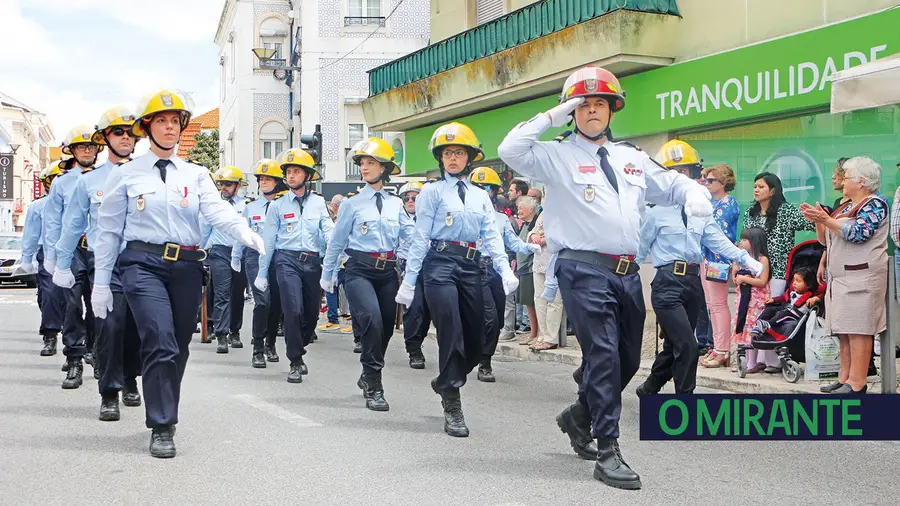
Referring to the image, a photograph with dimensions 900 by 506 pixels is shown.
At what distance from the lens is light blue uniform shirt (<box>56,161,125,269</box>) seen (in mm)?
9203

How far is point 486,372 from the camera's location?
1096 cm

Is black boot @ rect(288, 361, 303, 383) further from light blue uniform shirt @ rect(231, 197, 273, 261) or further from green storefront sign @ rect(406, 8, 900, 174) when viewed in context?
green storefront sign @ rect(406, 8, 900, 174)

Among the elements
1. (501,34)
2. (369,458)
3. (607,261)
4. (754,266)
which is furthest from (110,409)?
(501,34)

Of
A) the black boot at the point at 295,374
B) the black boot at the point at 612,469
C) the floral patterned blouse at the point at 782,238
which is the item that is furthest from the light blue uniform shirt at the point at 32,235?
the black boot at the point at 612,469

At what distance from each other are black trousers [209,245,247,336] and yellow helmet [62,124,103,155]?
3.54 metres

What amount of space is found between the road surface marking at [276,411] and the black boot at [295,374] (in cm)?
100

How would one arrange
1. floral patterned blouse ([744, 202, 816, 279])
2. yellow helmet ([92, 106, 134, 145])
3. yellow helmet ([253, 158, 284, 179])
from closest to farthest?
yellow helmet ([92, 106, 134, 145]) < floral patterned blouse ([744, 202, 816, 279]) < yellow helmet ([253, 158, 284, 179])

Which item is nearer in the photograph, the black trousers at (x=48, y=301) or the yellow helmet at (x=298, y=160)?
the yellow helmet at (x=298, y=160)

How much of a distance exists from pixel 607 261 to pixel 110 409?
3886mm

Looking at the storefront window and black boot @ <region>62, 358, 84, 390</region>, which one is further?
the storefront window

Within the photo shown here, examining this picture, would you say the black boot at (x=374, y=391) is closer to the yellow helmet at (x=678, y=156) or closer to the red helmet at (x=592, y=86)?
the yellow helmet at (x=678, y=156)

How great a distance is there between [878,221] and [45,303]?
8.49 m

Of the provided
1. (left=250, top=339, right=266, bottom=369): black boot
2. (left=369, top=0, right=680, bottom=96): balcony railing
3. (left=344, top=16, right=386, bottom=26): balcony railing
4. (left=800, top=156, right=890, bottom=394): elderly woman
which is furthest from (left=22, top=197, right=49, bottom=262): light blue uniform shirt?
(left=344, top=16, right=386, bottom=26): balcony railing

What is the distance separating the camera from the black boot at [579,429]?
6.61 metres
